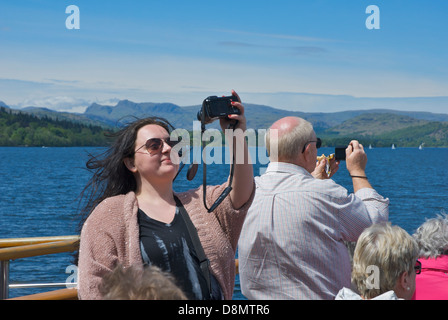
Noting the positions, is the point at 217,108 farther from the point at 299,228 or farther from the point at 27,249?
the point at 27,249

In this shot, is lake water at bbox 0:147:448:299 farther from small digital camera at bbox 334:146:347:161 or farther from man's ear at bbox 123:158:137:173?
man's ear at bbox 123:158:137:173

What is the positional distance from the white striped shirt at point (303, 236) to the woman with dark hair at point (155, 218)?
315mm

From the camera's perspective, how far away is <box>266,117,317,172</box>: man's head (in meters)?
3.31

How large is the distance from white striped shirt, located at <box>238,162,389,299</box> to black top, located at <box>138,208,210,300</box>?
1.76ft

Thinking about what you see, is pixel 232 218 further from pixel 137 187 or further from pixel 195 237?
pixel 137 187

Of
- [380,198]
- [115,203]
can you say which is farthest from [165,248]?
[380,198]

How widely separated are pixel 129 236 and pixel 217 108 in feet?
2.40

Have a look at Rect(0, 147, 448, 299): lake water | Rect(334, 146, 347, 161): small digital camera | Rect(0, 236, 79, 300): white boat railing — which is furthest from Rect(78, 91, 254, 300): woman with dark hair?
Rect(0, 147, 448, 299): lake water

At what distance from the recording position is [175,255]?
2.75 meters

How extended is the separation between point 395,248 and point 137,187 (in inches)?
52.6

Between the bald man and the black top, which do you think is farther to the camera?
the bald man

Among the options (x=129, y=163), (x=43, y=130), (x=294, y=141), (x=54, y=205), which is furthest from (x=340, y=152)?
(x=43, y=130)
